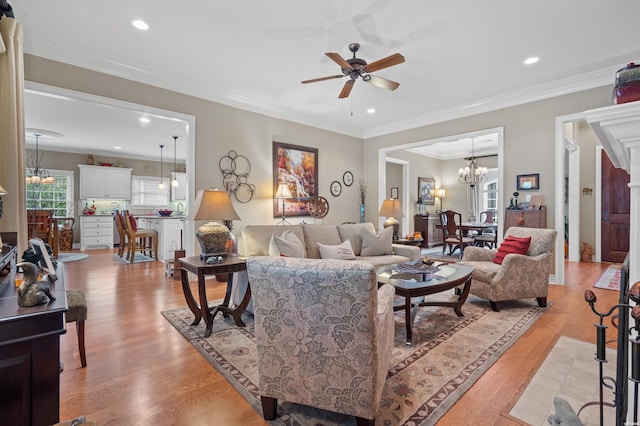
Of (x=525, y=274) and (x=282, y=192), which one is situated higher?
A: (x=282, y=192)

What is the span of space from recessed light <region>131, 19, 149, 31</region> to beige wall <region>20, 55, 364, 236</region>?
110 centimetres

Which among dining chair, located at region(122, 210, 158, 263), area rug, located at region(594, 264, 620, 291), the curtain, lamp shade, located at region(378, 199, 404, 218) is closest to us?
the curtain

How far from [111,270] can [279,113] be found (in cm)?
404

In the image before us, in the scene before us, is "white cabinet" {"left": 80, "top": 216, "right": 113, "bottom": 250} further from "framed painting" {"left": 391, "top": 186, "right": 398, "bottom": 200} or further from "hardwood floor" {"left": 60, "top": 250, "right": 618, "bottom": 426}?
"framed painting" {"left": 391, "top": 186, "right": 398, "bottom": 200}

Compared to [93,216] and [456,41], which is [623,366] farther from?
[93,216]

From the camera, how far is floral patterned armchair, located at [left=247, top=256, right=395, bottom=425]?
4.26 ft

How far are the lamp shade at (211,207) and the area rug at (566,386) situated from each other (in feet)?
8.52

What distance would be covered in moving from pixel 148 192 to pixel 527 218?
32.1 feet

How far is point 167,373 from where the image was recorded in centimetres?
203

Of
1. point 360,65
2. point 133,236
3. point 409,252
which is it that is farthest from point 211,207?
point 133,236

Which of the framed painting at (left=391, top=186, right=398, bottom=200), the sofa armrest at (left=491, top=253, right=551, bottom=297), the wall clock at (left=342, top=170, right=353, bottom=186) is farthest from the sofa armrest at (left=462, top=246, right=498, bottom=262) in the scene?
the framed painting at (left=391, top=186, right=398, bottom=200)

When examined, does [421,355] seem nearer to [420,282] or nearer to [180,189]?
[420,282]

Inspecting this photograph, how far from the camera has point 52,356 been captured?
1.08m

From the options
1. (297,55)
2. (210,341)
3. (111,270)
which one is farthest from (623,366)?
(111,270)
